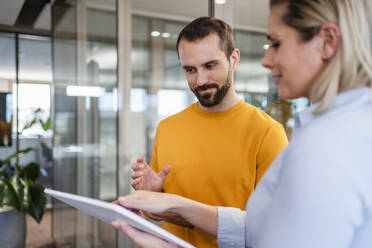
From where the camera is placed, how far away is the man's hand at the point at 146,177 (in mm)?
1346

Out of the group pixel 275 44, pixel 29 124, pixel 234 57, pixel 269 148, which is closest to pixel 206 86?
pixel 234 57

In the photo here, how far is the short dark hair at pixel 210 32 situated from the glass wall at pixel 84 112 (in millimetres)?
1299

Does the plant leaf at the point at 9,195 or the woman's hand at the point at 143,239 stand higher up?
the woman's hand at the point at 143,239

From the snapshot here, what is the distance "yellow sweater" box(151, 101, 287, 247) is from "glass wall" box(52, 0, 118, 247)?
126 cm

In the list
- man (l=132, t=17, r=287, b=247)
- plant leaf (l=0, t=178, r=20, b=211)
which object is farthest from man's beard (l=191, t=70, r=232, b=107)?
plant leaf (l=0, t=178, r=20, b=211)

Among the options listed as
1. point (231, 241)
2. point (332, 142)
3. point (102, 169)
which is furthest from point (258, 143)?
point (102, 169)

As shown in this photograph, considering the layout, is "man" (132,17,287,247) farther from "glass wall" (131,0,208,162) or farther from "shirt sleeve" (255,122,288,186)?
"glass wall" (131,0,208,162)

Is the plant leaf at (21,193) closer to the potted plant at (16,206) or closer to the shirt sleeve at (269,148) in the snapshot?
the potted plant at (16,206)

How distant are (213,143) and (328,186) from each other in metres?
0.84

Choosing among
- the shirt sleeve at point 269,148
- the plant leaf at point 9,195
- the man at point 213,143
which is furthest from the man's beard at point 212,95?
the plant leaf at point 9,195

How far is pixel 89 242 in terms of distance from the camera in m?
3.22

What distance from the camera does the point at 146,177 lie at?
1.38 meters

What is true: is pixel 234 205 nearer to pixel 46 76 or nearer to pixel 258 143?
pixel 258 143

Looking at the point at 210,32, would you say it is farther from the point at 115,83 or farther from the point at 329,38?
the point at 115,83
